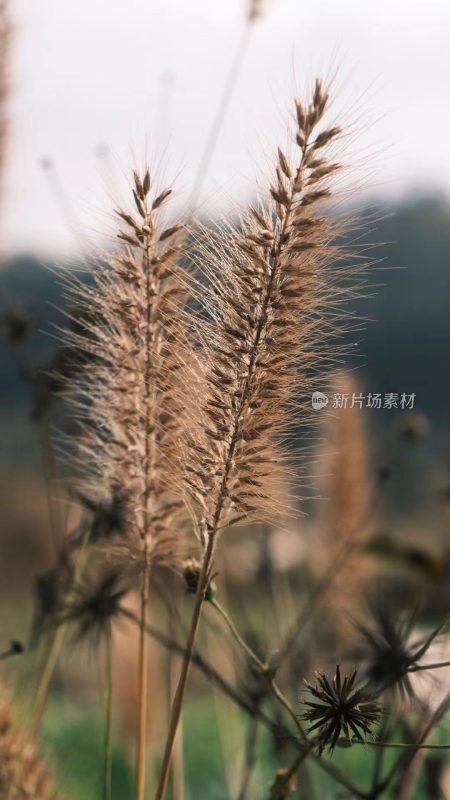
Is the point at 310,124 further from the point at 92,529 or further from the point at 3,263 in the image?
the point at 3,263

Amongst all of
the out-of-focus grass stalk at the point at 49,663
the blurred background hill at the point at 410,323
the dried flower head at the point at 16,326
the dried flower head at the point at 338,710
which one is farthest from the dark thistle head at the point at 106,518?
the blurred background hill at the point at 410,323

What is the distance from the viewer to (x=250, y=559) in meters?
3.18

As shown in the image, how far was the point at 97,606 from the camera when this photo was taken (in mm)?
1536

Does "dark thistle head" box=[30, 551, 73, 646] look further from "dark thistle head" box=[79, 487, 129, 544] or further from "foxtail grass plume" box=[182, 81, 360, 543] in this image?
"foxtail grass plume" box=[182, 81, 360, 543]

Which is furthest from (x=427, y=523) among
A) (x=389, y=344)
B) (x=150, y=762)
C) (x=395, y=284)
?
(x=150, y=762)

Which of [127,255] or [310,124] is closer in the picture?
[310,124]

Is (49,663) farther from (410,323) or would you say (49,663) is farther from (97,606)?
(410,323)

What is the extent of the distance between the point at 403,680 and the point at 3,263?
1.51 meters

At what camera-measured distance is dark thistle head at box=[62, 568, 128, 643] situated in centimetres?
152

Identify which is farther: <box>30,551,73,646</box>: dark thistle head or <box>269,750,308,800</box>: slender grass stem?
<box>30,551,73,646</box>: dark thistle head

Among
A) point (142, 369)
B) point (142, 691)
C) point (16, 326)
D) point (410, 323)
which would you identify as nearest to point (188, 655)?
point (142, 691)

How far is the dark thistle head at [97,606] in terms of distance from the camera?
1.52m

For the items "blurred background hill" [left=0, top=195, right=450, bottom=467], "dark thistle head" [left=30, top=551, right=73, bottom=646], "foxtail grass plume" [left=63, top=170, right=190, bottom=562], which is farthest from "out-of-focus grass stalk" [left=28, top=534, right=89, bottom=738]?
"blurred background hill" [left=0, top=195, right=450, bottom=467]

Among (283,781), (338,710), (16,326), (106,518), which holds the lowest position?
(283,781)
